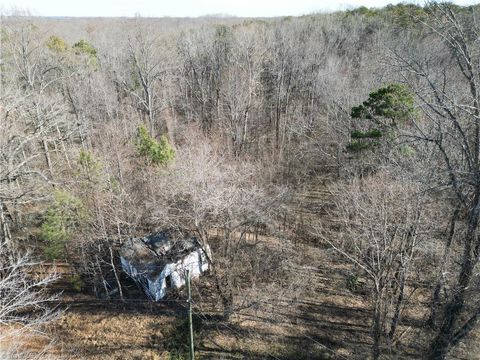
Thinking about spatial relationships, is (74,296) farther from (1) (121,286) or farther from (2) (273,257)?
(2) (273,257)

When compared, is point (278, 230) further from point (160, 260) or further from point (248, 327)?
point (160, 260)

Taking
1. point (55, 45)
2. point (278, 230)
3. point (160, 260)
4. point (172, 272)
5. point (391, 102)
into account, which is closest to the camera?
point (160, 260)

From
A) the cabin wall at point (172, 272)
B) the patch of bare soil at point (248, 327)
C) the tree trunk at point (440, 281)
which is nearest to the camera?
the tree trunk at point (440, 281)

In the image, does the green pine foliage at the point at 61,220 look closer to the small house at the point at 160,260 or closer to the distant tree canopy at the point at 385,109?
the small house at the point at 160,260

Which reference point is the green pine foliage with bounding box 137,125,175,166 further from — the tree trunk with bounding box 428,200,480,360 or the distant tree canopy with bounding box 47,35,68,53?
the distant tree canopy with bounding box 47,35,68,53

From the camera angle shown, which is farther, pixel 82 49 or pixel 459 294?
pixel 82 49

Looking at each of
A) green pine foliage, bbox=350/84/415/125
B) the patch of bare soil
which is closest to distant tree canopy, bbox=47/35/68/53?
the patch of bare soil

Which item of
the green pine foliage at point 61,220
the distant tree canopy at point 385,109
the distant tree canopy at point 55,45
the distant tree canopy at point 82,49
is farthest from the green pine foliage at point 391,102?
the distant tree canopy at point 55,45

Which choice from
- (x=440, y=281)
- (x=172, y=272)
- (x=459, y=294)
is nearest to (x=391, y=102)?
(x=440, y=281)
